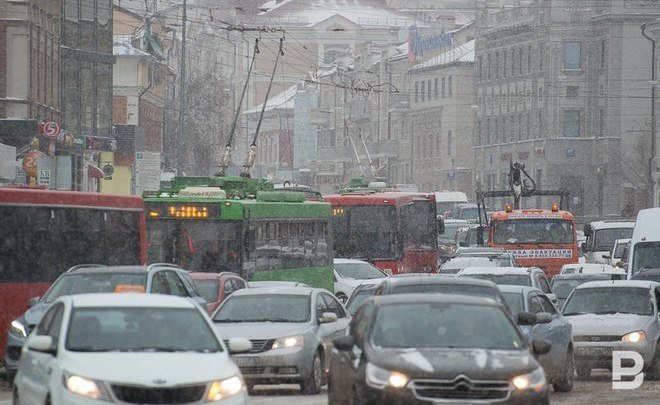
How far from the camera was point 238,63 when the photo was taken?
593 ft

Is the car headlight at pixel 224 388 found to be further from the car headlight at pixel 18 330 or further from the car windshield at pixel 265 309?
the car headlight at pixel 18 330

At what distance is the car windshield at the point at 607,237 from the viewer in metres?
55.5

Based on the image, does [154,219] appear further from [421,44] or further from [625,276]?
[421,44]

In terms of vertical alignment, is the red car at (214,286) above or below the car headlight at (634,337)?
above

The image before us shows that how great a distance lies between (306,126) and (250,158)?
109719mm

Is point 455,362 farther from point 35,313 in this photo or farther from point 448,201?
point 448,201

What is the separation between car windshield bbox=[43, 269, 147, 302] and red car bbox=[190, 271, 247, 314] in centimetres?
387

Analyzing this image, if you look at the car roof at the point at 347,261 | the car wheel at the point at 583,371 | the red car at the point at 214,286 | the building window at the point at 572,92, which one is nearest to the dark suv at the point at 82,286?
the red car at the point at 214,286

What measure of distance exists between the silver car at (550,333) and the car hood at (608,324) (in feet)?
7.60

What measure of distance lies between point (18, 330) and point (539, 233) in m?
25.9

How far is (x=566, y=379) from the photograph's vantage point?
22203 millimetres

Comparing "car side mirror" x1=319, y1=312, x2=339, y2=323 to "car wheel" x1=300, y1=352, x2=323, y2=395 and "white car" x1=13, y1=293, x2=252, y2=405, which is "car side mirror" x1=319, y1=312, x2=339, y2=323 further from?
"white car" x1=13, y1=293, x2=252, y2=405

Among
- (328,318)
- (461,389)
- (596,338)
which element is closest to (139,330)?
(461,389)

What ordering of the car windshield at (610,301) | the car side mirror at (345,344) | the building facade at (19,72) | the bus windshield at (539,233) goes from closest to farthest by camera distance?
the car side mirror at (345,344) → the car windshield at (610,301) → the bus windshield at (539,233) → the building facade at (19,72)
